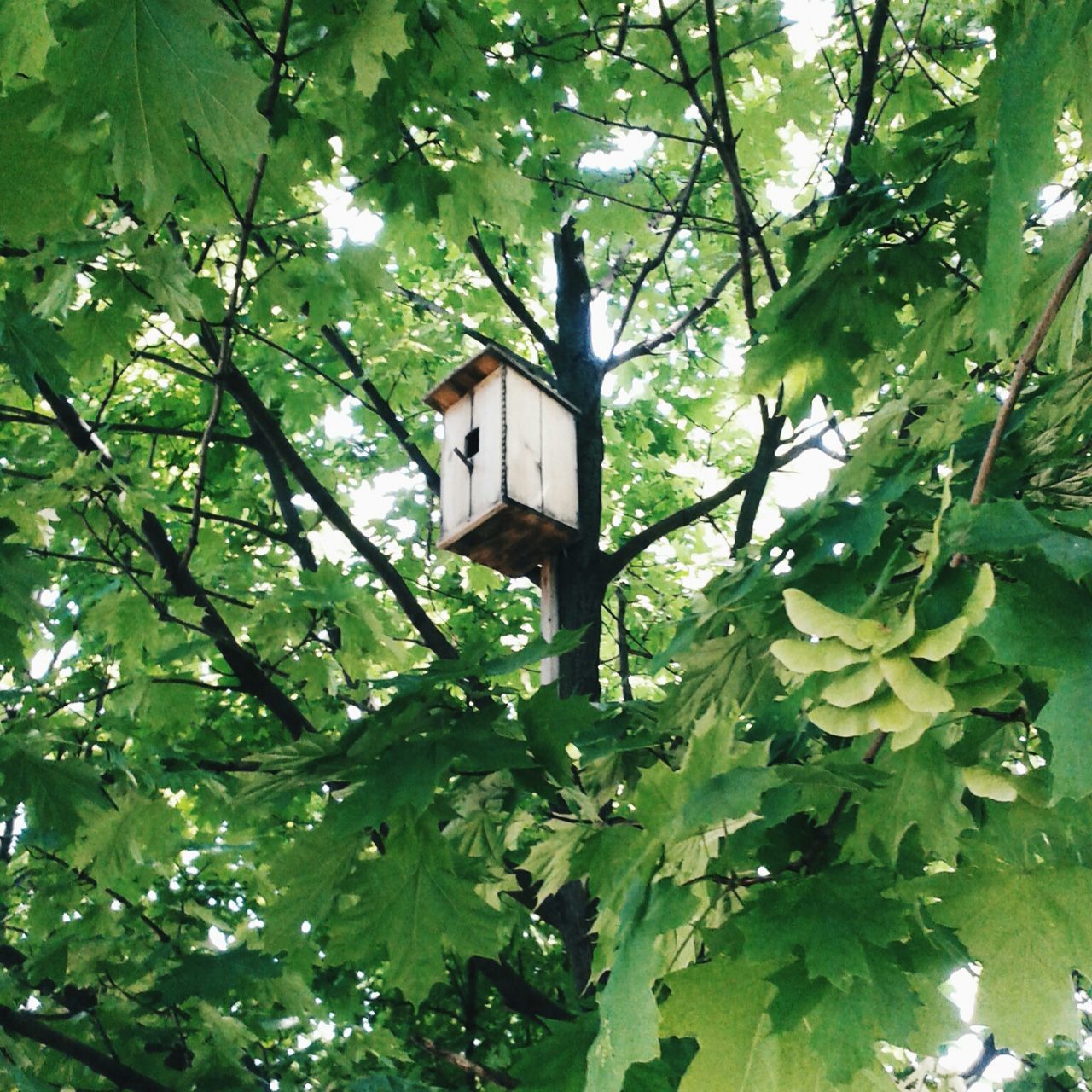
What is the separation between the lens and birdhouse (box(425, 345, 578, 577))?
3.48m

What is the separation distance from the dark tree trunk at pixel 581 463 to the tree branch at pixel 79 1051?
1811mm

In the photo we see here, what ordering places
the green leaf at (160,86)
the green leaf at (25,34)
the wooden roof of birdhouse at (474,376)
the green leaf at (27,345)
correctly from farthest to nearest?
the wooden roof of birdhouse at (474,376), the green leaf at (27,345), the green leaf at (25,34), the green leaf at (160,86)

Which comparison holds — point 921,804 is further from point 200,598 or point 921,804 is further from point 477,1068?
point 200,598

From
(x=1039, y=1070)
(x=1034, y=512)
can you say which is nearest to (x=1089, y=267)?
(x=1034, y=512)

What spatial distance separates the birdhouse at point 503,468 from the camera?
3482mm

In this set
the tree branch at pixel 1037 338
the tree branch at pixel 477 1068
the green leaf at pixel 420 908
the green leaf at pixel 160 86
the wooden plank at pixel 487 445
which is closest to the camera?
the tree branch at pixel 1037 338

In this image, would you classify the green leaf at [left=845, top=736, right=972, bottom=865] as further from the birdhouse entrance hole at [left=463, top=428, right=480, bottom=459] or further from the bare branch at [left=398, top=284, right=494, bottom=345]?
the bare branch at [left=398, top=284, right=494, bottom=345]

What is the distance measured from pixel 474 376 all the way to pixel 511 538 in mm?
671

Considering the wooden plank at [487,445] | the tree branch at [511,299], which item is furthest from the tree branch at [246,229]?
the tree branch at [511,299]

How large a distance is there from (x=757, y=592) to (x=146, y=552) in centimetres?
297

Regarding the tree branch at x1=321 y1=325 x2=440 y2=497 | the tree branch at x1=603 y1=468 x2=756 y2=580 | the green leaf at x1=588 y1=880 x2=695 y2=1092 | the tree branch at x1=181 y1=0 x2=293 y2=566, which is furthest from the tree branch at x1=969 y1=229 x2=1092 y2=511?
the tree branch at x1=321 y1=325 x2=440 y2=497

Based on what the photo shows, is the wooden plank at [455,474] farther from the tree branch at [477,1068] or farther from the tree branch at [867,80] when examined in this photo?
the tree branch at [477,1068]

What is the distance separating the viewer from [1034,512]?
127 centimetres

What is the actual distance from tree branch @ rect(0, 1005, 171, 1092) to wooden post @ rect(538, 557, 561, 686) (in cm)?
174
